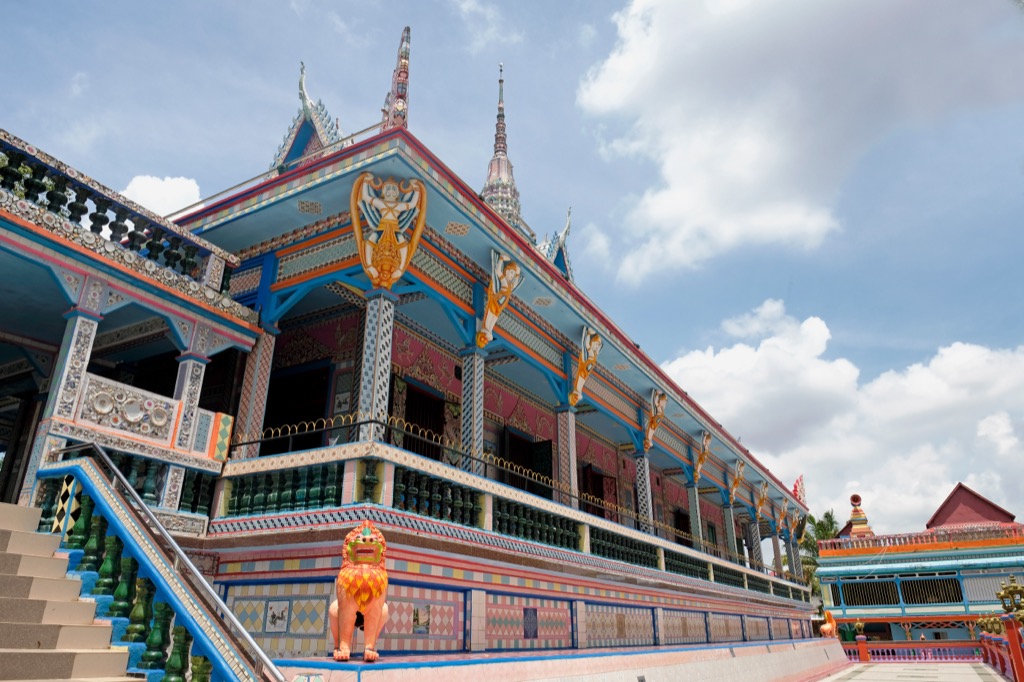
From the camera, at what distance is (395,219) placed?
7.61 metres

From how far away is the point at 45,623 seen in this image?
4434 millimetres

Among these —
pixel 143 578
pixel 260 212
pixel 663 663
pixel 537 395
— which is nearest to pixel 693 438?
pixel 537 395

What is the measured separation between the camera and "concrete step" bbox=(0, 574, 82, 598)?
4.61 metres

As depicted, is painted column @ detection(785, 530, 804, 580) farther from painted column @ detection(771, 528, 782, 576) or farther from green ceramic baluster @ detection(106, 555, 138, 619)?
green ceramic baluster @ detection(106, 555, 138, 619)

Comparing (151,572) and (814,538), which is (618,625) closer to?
(151,572)

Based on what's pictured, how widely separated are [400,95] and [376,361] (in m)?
3.13

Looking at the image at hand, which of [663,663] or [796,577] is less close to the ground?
[796,577]

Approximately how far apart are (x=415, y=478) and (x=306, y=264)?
11.3ft

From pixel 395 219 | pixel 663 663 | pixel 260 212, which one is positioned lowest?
pixel 663 663

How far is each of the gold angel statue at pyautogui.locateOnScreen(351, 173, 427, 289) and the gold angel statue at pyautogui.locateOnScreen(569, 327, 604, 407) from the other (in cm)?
490

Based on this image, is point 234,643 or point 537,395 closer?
point 234,643

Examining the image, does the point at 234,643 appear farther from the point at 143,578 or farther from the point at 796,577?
the point at 796,577

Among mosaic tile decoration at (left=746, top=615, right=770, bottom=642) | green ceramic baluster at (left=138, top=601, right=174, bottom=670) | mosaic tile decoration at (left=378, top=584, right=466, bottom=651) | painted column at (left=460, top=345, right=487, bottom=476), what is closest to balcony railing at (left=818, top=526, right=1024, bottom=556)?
mosaic tile decoration at (left=746, top=615, right=770, bottom=642)

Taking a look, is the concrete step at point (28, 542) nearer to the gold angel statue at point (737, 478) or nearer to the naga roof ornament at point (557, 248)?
the naga roof ornament at point (557, 248)
